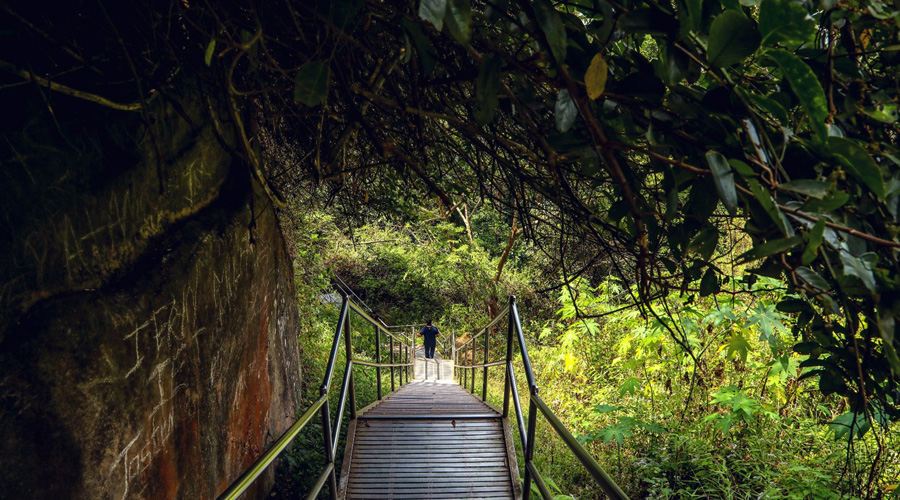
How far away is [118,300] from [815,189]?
2147 mm

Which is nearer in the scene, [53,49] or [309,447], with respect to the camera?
[53,49]

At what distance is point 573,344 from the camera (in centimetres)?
700

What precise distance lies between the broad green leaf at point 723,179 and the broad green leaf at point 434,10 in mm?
527

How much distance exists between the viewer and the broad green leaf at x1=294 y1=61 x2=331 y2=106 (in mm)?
1109

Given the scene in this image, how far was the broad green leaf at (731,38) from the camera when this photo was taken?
2.72 ft

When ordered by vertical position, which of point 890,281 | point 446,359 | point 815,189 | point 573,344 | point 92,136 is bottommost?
point 446,359

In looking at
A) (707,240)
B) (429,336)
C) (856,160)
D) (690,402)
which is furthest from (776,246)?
(429,336)

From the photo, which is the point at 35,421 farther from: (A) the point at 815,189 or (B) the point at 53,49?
(A) the point at 815,189

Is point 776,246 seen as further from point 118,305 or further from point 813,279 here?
point 118,305

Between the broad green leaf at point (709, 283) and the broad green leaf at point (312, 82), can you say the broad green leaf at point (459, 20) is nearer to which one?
the broad green leaf at point (312, 82)

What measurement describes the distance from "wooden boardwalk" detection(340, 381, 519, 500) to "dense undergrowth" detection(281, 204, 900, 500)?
3.43ft

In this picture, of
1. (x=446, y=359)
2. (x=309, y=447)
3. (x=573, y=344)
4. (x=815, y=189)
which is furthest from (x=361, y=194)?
(x=446, y=359)

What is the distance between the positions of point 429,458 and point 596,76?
9.12 ft

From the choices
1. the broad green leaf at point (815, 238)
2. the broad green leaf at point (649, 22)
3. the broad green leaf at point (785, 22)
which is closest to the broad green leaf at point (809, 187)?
the broad green leaf at point (815, 238)
